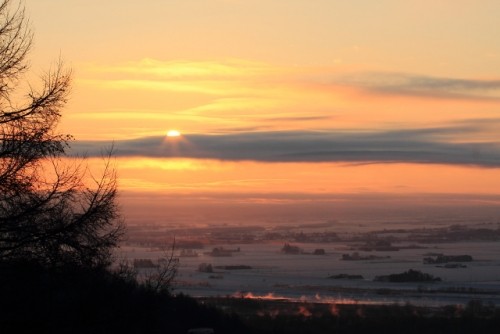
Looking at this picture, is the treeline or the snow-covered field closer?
the treeline

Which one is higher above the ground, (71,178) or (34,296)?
(71,178)

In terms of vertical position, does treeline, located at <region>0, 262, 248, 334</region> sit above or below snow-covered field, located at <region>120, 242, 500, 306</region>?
above

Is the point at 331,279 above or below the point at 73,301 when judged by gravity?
below

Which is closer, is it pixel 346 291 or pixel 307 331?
pixel 307 331

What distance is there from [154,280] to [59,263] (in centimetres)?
550

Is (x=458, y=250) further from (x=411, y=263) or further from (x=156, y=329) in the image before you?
(x=156, y=329)

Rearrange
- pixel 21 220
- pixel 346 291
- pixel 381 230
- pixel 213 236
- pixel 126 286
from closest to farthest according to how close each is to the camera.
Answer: pixel 21 220, pixel 126 286, pixel 346 291, pixel 213 236, pixel 381 230

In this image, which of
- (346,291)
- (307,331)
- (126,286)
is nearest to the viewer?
(126,286)

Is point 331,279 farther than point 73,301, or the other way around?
point 331,279

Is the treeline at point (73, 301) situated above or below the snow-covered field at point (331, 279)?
above

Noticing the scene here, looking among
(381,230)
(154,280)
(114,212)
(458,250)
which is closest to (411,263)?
(458,250)

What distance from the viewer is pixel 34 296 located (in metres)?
12.5

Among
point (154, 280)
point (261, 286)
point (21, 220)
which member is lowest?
point (261, 286)

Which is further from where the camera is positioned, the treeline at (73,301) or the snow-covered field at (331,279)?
the snow-covered field at (331,279)
